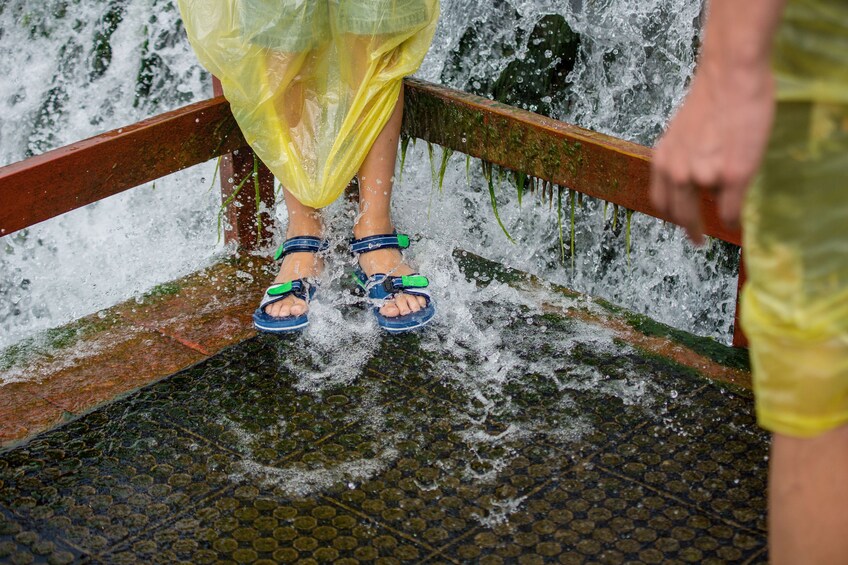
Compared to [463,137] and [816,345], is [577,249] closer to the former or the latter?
[463,137]

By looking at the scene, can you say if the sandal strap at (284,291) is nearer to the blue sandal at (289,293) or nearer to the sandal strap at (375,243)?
the blue sandal at (289,293)

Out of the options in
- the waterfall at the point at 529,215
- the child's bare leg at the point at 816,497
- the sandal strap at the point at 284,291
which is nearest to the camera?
the child's bare leg at the point at 816,497

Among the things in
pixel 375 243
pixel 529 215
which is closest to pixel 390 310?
pixel 375 243

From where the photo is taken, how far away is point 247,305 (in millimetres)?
3404

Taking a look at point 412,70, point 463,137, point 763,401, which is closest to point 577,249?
point 463,137

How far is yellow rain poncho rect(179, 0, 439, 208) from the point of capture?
3.15 m

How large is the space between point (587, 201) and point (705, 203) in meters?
1.69

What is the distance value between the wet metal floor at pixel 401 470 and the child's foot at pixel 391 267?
8.4 inches

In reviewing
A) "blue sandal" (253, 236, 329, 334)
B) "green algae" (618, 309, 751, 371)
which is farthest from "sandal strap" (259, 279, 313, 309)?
"green algae" (618, 309, 751, 371)

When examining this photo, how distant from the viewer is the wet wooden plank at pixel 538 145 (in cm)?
306

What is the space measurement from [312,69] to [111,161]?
643 millimetres

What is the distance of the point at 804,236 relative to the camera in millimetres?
1443

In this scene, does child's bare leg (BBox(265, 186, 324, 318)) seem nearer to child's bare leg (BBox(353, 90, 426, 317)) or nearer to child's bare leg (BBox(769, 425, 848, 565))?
child's bare leg (BBox(353, 90, 426, 317))

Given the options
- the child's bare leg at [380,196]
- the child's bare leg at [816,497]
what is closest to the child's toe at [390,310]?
the child's bare leg at [380,196]
